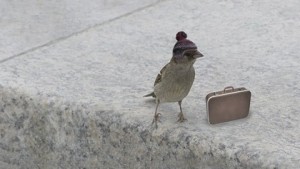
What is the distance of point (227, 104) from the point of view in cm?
299

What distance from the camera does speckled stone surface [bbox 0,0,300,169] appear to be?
2.96 metres

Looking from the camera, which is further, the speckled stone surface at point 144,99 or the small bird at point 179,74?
the speckled stone surface at point 144,99

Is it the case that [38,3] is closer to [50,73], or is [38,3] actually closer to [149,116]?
[50,73]

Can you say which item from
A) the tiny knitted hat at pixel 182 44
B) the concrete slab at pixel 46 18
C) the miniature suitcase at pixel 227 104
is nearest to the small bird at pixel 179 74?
the tiny knitted hat at pixel 182 44

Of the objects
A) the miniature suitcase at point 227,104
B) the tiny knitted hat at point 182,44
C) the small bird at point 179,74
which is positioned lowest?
the miniature suitcase at point 227,104

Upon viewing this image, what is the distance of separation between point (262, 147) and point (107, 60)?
1326mm

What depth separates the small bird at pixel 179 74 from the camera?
2764 mm

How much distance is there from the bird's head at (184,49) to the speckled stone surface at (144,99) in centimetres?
37

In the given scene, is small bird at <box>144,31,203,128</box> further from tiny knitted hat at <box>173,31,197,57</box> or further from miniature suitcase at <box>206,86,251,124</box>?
miniature suitcase at <box>206,86,251,124</box>

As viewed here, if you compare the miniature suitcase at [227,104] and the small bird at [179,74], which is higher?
the small bird at [179,74]

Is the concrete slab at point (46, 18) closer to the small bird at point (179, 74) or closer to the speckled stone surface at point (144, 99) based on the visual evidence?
the speckled stone surface at point (144, 99)

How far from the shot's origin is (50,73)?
12.1 feet

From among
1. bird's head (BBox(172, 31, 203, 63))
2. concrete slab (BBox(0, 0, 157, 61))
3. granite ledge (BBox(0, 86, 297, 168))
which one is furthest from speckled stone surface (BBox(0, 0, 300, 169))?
bird's head (BBox(172, 31, 203, 63))

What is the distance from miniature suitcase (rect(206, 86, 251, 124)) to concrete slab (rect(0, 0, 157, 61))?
59.6 inches
